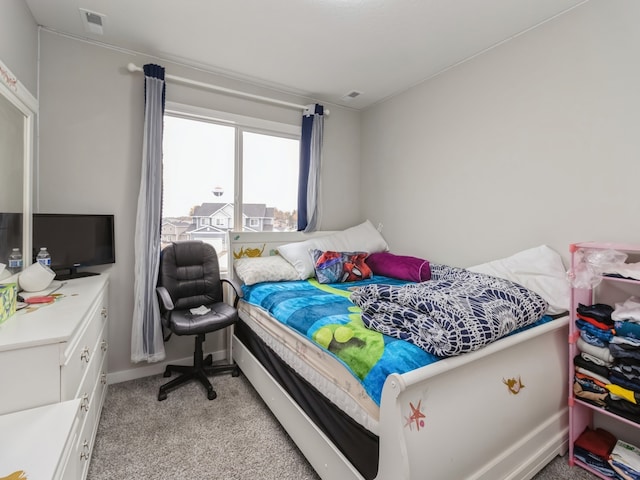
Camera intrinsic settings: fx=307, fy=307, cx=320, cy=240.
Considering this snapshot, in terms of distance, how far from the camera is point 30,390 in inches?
44.8

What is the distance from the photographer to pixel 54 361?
1.17 metres

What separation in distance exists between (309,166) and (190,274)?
63.6 inches

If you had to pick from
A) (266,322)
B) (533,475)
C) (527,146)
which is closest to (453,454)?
(533,475)

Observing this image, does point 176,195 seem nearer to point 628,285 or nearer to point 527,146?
point 527,146

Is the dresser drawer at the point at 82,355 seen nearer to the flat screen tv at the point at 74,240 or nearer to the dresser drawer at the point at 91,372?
the dresser drawer at the point at 91,372

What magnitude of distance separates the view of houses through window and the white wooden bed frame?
5.55 feet

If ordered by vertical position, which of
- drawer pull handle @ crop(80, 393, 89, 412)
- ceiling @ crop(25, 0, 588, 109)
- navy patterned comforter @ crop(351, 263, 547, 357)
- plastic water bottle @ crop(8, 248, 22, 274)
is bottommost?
drawer pull handle @ crop(80, 393, 89, 412)

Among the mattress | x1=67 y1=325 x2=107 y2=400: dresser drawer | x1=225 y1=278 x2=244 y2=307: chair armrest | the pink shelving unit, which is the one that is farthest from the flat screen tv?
the pink shelving unit

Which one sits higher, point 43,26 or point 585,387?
point 43,26

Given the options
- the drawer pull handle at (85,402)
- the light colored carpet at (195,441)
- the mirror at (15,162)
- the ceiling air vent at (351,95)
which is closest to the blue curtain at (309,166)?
the ceiling air vent at (351,95)

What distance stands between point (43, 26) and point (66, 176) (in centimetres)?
105

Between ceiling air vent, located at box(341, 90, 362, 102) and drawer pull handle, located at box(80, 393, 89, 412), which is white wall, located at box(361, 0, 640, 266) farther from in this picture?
drawer pull handle, located at box(80, 393, 89, 412)

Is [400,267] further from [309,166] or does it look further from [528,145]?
[309,166]

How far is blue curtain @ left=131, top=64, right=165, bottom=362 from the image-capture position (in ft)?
8.11
